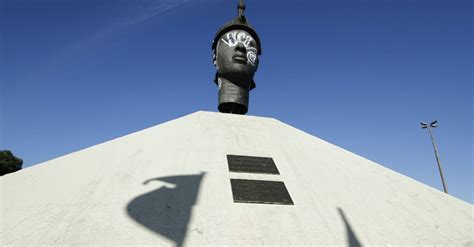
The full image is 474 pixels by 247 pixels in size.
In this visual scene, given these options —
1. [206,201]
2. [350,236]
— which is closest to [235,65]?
[206,201]

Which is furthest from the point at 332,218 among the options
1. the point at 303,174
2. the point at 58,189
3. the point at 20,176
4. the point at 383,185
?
the point at 20,176

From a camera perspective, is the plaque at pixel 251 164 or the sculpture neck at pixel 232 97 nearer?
the plaque at pixel 251 164

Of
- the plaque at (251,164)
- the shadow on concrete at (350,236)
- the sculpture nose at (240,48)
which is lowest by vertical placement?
the shadow on concrete at (350,236)

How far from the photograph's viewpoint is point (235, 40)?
450 inches

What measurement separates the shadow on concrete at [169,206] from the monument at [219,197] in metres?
0.02

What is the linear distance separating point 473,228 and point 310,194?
309cm

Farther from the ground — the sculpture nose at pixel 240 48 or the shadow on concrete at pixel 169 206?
the sculpture nose at pixel 240 48

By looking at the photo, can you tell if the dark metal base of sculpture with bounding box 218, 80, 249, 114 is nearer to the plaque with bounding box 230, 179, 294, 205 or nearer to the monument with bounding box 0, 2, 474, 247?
the monument with bounding box 0, 2, 474, 247

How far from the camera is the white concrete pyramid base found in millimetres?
4105

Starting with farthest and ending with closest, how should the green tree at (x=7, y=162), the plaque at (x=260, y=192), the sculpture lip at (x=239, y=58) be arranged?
the green tree at (x=7, y=162), the sculpture lip at (x=239, y=58), the plaque at (x=260, y=192)

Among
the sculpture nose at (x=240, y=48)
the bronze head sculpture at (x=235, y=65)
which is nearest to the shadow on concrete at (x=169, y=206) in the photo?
the bronze head sculpture at (x=235, y=65)

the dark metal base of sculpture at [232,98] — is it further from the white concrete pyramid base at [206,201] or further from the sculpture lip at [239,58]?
the white concrete pyramid base at [206,201]

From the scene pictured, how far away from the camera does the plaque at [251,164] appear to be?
6.14 m

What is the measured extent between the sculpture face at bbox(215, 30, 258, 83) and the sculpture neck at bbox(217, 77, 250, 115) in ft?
0.81
